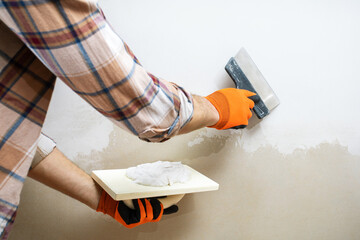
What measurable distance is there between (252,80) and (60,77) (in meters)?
0.80

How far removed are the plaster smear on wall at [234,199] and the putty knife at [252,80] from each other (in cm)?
19

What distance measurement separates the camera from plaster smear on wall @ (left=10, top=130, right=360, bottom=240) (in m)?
1.17

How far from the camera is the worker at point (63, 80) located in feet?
1.52

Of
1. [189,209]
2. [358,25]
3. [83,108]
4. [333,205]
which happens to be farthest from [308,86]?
[83,108]

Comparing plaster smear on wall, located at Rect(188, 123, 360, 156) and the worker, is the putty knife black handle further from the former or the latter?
the worker

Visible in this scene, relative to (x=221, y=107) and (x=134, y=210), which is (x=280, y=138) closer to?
(x=221, y=107)

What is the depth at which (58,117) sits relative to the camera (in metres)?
1.10

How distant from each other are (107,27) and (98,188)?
0.71 metres

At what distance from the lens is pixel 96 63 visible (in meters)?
0.50

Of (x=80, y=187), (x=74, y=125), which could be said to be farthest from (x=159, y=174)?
(x=74, y=125)

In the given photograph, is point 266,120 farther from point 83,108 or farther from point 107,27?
point 107,27

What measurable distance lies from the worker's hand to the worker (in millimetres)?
454

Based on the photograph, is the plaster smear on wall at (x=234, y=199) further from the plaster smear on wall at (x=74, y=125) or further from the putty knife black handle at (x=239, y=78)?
the putty knife black handle at (x=239, y=78)

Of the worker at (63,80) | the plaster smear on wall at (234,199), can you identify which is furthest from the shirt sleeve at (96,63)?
the plaster smear on wall at (234,199)
